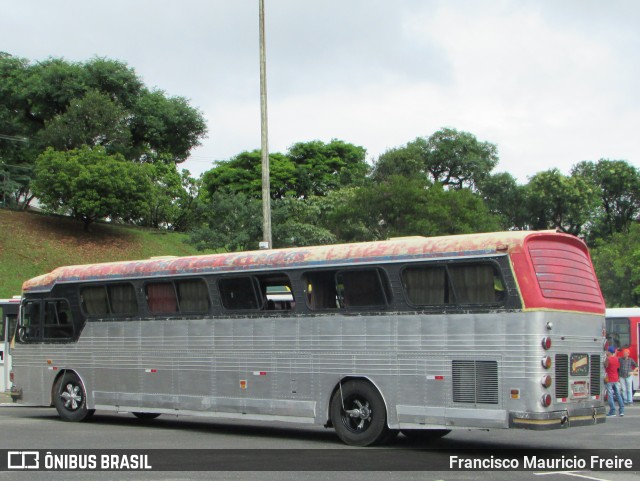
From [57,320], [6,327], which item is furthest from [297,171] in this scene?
[57,320]

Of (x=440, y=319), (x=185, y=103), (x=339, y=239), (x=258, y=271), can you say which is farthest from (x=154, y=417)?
(x=185, y=103)

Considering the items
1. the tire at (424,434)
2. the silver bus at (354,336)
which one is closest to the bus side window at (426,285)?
the silver bus at (354,336)

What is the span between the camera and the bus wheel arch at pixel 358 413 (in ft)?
48.9

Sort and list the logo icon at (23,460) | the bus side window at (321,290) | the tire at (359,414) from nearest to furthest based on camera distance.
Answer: the logo icon at (23,460) < the tire at (359,414) < the bus side window at (321,290)

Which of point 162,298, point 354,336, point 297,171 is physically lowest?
point 354,336

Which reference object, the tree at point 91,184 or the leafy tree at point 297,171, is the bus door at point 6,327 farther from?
the leafy tree at point 297,171

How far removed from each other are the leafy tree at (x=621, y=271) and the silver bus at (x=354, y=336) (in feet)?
121

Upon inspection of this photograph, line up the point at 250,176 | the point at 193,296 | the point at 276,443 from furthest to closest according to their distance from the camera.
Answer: the point at 250,176 < the point at 193,296 < the point at 276,443

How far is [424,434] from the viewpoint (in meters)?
16.5

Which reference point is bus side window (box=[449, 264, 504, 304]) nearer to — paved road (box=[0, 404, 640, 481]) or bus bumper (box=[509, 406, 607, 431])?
bus bumper (box=[509, 406, 607, 431])

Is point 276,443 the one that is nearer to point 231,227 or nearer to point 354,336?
point 354,336

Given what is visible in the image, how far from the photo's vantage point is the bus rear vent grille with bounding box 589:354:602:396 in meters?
14.6

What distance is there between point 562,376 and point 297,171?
61983mm

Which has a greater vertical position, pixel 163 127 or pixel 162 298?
pixel 163 127
